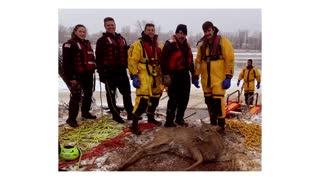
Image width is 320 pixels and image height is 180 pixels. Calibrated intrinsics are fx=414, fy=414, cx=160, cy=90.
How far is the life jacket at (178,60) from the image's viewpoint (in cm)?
375

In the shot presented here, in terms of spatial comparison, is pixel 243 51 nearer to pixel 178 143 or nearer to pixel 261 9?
pixel 261 9

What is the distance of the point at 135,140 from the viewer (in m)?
3.79

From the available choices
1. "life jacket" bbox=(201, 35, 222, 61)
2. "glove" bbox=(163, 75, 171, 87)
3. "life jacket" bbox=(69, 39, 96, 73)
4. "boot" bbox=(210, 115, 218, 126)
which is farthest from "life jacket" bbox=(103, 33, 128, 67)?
"boot" bbox=(210, 115, 218, 126)

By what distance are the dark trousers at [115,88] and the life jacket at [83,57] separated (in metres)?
0.23

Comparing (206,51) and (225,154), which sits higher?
(206,51)

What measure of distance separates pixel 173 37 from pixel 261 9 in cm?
81

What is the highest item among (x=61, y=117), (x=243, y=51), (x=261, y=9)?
(x=261, y=9)

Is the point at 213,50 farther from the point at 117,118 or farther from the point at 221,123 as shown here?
the point at 117,118

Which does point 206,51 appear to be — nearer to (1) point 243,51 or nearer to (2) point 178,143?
(1) point 243,51

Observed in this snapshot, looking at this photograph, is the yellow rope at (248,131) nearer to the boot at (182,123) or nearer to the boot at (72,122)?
the boot at (182,123)

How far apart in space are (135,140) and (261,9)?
1.62 metres

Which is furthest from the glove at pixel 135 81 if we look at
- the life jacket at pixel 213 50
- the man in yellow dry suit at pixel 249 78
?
the man in yellow dry suit at pixel 249 78

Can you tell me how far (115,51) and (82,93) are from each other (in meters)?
0.51

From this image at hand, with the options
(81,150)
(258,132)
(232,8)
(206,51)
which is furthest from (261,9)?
(81,150)
